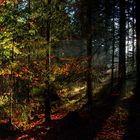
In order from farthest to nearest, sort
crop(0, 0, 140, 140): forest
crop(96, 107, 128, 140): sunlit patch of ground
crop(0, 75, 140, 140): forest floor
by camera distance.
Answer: crop(0, 0, 140, 140): forest → crop(0, 75, 140, 140): forest floor → crop(96, 107, 128, 140): sunlit patch of ground

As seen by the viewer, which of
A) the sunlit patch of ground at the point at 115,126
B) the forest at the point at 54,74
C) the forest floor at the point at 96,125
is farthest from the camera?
the forest at the point at 54,74

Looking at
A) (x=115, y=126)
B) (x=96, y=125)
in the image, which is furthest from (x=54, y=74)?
(x=115, y=126)

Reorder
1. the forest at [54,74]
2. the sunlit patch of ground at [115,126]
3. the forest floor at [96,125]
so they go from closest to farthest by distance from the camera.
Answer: the sunlit patch of ground at [115,126] → the forest floor at [96,125] → the forest at [54,74]

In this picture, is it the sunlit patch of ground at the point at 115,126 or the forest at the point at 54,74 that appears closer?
the sunlit patch of ground at the point at 115,126

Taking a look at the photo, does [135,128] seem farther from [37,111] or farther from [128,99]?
[37,111]

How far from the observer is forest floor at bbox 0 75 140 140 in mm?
16812

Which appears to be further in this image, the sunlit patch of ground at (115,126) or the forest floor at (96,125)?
the forest floor at (96,125)

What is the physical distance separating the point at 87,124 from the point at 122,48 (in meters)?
6.68

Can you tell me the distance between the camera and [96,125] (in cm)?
1823

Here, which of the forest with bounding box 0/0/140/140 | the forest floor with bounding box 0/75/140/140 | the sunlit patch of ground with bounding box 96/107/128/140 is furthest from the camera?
the forest with bounding box 0/0/140/140

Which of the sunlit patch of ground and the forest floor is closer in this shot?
the sunlit patch of ground

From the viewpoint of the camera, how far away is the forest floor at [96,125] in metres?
16.8

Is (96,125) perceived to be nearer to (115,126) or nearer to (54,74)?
(115,126)

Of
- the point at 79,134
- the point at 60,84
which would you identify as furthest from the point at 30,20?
the point at 79,134
